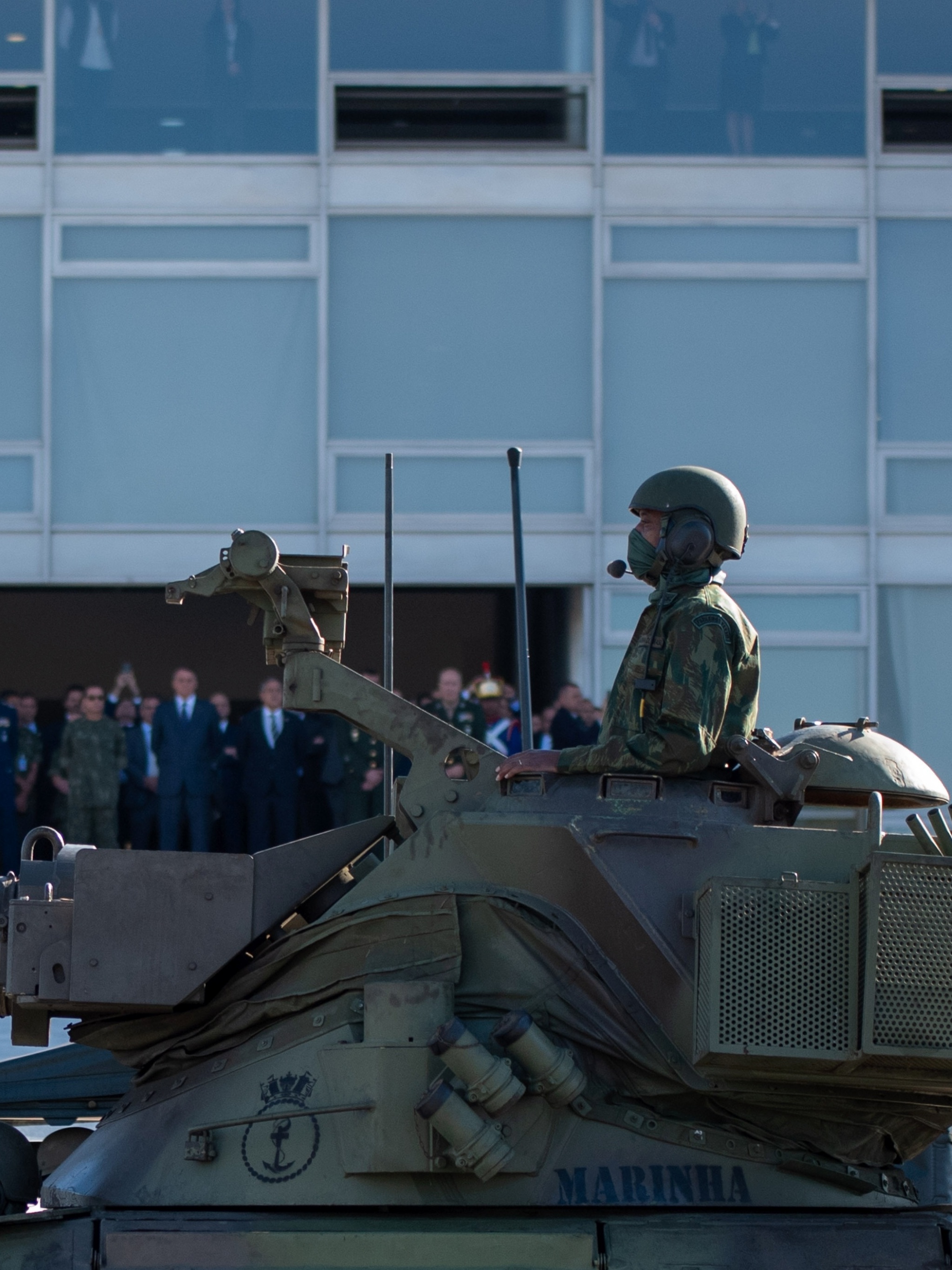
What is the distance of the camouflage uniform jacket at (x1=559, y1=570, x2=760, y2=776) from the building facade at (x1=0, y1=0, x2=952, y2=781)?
34.6 feet

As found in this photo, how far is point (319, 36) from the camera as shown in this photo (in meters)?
16.9

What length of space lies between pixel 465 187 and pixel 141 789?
6300mm

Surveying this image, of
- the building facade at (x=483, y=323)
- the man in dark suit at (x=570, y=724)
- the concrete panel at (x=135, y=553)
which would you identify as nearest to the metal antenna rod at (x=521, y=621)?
the man in dark suit at (x=570, y=724)

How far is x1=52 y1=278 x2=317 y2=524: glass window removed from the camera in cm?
1647

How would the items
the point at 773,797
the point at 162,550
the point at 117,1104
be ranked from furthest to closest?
the point at 162,550, the point at 117,1104, the point at 773,797

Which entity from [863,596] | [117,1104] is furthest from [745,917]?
[863,596]

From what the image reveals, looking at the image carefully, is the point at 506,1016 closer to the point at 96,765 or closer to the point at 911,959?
the point at 911,959

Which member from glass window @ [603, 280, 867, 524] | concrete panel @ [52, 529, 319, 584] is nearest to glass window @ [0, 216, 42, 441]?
concrete panel @ [52, 529, 319, 584]

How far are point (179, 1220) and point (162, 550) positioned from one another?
11547mm

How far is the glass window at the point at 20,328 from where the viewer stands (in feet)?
54.3

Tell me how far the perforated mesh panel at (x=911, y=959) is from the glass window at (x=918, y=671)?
11673 mm

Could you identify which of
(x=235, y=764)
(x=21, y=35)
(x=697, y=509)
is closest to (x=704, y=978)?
(x=697, y=509)

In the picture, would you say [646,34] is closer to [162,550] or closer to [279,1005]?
[162,550]

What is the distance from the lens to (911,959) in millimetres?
4988
